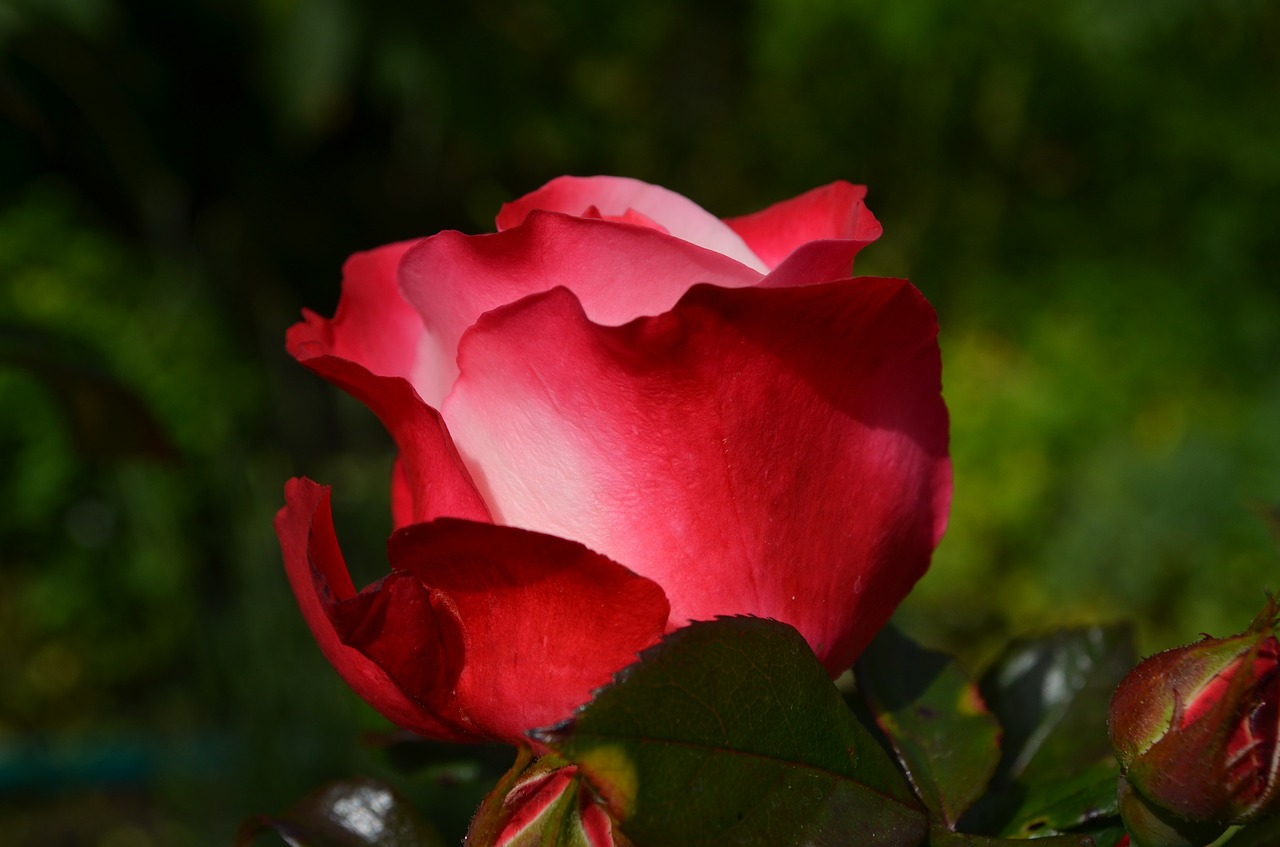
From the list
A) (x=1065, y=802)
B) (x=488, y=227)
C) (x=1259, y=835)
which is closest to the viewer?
(x=1259, y=835)

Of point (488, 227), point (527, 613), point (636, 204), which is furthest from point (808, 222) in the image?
point (488, 227)

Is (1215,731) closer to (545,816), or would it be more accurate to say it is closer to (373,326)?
(545,816)

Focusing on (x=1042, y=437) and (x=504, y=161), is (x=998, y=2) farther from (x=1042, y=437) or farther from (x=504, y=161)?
(x=504, y=161)

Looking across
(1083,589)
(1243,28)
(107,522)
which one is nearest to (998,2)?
(1243,28)

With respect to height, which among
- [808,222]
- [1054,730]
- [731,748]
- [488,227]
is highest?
[808,222]

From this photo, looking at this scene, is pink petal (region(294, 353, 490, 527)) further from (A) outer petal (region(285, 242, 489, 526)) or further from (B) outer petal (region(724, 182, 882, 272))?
(B) outer petal (region(724, 182, 882, 272))

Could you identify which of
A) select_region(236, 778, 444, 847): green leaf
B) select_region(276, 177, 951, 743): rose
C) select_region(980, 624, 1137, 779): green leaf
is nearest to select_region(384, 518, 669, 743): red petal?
select_region(276, 177, 951, 743): rose
